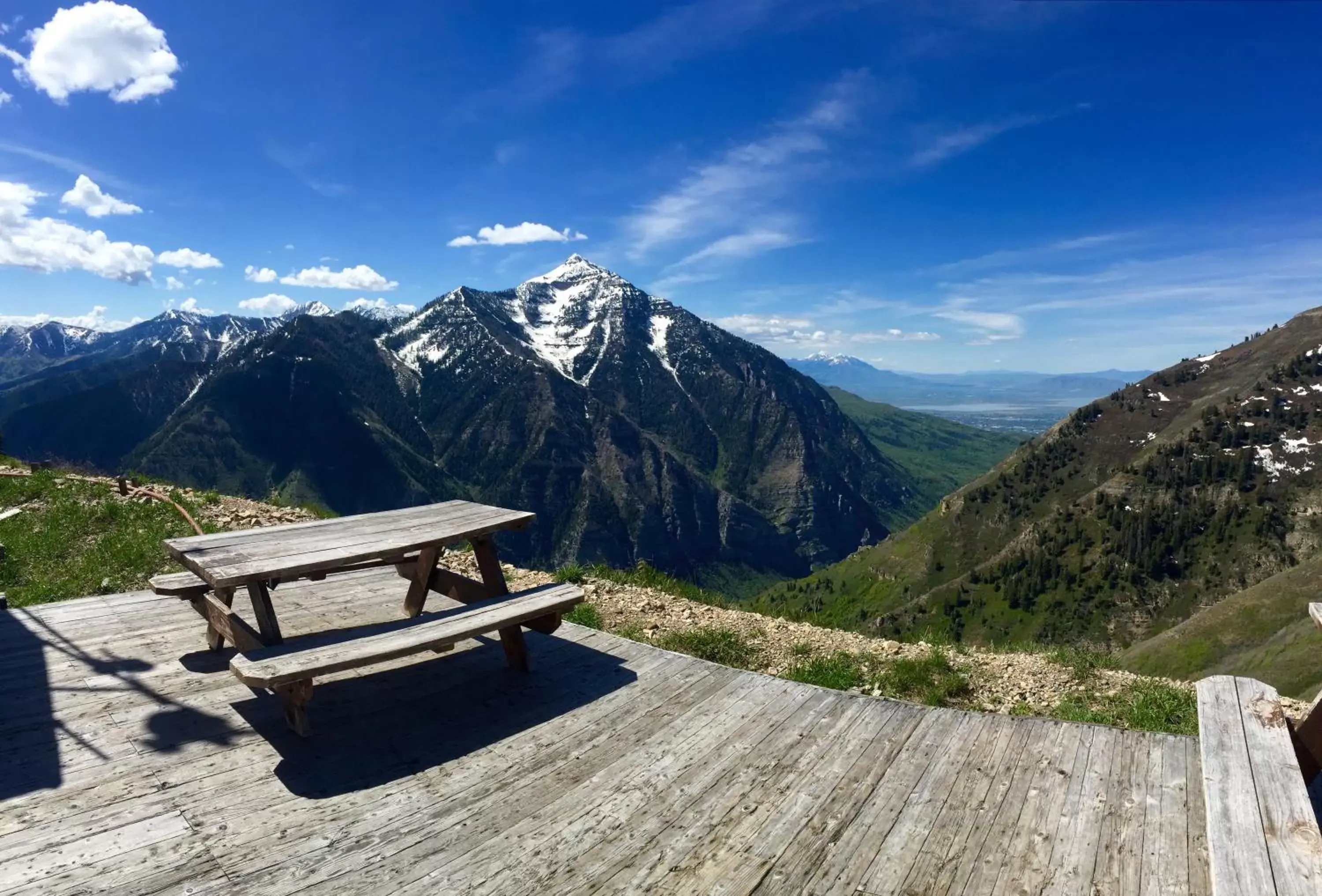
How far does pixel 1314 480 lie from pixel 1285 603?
11843cm

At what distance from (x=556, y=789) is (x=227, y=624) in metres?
3.81

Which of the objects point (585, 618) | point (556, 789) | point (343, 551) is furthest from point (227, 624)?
point (585, 618)

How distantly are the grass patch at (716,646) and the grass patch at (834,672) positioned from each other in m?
0.61

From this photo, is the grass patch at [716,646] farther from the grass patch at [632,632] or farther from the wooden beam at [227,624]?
the wooden beam at [227,624]

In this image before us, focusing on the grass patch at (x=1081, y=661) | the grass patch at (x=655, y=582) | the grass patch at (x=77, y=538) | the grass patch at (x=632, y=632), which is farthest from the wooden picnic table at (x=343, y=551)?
the grass patch at (x=1081, y=661)

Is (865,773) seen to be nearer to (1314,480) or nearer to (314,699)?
(314,699)

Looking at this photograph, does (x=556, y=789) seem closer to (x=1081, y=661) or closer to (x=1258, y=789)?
(x=1258, y=789)

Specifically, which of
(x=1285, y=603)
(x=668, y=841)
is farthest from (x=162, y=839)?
(x=1285, y=603)

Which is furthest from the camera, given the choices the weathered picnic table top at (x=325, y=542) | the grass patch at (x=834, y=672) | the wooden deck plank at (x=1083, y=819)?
the grass patch at (x=834, y=672)

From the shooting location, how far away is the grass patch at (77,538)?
33.7 ft

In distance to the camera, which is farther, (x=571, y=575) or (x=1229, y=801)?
(x=571, y=575)

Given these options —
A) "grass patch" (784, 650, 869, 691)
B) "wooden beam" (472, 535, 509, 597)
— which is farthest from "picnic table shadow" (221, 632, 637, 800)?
"grass patch" (784, 650, 869, 691)

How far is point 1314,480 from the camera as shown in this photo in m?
193

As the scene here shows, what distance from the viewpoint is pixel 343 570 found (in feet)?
25.0
